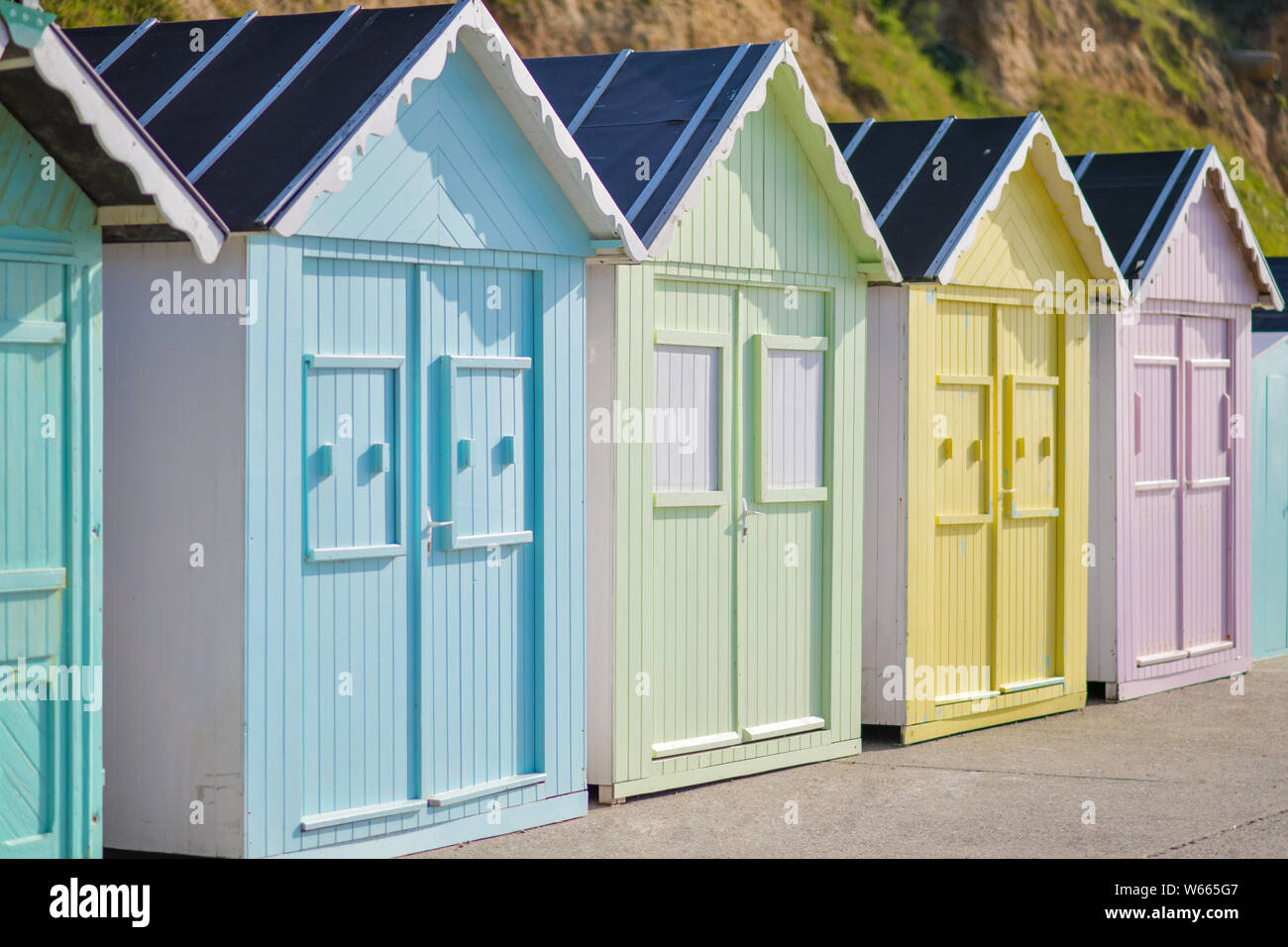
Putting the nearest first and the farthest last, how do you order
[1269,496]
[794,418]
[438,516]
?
[438,516], [794,418], [1269,496]

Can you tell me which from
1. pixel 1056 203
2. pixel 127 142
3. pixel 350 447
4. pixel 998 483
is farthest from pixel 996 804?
pixel 127 142

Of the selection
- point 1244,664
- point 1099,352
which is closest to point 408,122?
point 1099,352

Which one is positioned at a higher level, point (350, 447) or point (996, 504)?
point (350, 447)

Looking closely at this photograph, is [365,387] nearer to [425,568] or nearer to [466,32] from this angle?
[425,568]

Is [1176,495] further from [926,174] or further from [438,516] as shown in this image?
[438,516]

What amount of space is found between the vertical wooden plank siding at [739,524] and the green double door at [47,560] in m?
2.89

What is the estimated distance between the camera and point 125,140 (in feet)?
20.6

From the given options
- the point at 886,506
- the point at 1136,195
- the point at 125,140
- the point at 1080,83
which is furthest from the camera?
the point at 1080,83

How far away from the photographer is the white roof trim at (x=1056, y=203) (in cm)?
1080

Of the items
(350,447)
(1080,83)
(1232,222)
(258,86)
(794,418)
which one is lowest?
(350,447)

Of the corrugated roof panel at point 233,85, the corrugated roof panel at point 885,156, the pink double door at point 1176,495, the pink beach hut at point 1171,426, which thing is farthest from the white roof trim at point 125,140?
the pink double door at point 1176,495

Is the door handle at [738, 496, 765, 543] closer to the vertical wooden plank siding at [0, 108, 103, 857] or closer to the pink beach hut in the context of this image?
the vertical wooden plank siding at [0, 108, 103, 857]

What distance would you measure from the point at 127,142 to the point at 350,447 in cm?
167

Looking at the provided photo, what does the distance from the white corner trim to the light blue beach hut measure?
404 millimetres
